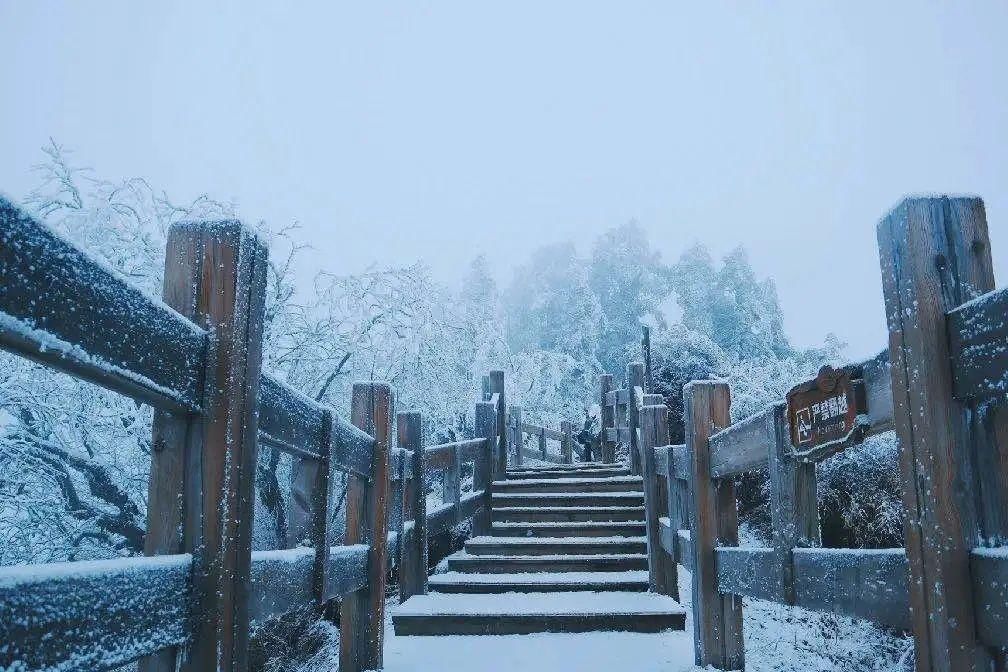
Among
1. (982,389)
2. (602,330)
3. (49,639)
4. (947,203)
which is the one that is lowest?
(49,639)

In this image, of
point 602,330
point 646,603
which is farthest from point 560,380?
point 646,603

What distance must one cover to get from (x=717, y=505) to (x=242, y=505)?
9.81 feet

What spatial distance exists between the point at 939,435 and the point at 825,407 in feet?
1.83

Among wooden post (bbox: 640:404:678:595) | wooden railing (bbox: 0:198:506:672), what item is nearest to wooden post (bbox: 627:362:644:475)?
wooden post (bbox: 640:404:678:595)

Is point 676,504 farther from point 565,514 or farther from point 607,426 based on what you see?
point 607,426

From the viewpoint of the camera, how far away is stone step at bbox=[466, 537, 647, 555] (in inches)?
259

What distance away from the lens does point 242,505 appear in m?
1.78

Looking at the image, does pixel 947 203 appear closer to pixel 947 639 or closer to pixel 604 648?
pixel 947 639

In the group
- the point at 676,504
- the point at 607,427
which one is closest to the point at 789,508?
the point at 676,504

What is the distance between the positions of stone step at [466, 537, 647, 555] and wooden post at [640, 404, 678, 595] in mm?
436

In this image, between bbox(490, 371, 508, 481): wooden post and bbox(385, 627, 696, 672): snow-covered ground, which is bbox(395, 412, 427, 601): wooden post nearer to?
bbox(385, 627, 696, 672): snow-covered ground

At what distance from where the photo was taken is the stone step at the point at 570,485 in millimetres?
8094

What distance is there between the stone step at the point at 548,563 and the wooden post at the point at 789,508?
3799 millimetres

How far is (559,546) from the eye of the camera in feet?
21.7
